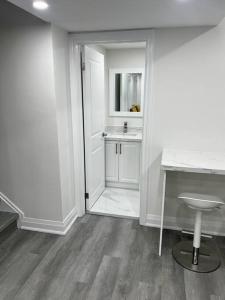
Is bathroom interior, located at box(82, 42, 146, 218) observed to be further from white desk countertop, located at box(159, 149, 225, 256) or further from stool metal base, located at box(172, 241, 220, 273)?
white desk countertop, located at box(159, 149, 225, 256)

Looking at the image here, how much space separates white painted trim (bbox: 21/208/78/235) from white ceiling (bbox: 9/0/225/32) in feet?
7.03

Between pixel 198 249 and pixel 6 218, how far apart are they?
84.5 inches

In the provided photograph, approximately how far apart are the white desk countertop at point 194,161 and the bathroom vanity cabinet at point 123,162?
4.04 ft

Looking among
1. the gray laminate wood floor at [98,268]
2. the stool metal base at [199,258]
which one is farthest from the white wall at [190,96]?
the gray laminate wood floor at [98,268]

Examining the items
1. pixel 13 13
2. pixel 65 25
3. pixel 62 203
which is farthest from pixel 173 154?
pixel 13 13

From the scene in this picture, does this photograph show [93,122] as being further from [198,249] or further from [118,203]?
[198,249]

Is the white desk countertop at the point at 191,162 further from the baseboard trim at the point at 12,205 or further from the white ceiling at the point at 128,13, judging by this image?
the baseboard trim at the point at 12,205

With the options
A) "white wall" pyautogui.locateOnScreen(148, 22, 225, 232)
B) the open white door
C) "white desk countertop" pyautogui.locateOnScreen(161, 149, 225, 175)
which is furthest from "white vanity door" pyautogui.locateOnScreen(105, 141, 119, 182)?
"white desk countertop" pyautogui.locateOnScreen(161, 149, 225, 175)

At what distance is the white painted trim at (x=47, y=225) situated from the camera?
→ 9.17 ft

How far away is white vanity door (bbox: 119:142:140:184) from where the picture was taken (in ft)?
12.5

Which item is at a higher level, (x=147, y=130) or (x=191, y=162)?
(x=147, y=130)

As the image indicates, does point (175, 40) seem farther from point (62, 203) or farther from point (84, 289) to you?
point (84, 289)

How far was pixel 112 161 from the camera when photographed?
3953 millimetres

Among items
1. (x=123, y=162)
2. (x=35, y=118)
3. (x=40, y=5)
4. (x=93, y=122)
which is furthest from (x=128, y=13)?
(x=123, y=162)
